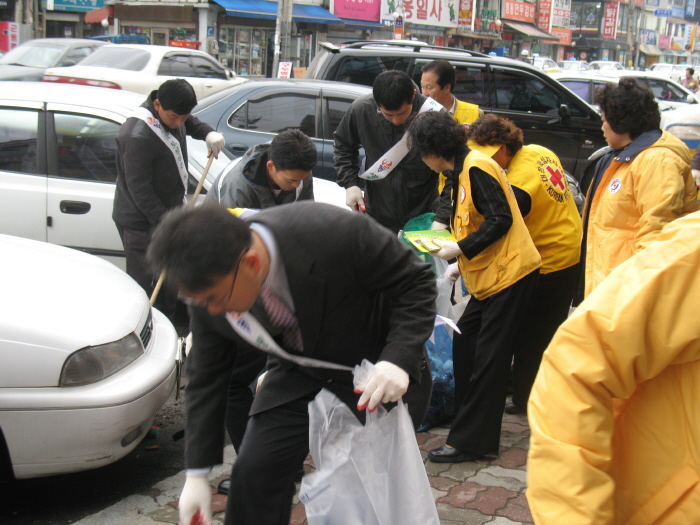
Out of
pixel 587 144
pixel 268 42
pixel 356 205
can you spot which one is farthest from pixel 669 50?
pixel 356 205

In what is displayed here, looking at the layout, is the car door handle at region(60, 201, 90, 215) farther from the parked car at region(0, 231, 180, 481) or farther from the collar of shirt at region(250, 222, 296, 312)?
the collar of shirt at region(250, 222, 296, 312)

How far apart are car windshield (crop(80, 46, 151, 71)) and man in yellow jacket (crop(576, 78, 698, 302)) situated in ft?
34.9

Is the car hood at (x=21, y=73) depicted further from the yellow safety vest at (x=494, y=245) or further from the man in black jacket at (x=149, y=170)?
the yellow safety vest at (x=494, y=245)

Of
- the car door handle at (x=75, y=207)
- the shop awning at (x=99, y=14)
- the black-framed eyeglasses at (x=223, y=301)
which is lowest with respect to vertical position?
→ the car door handle at (x=75, y=207)

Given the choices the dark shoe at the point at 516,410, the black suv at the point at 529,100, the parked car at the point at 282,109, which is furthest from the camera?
the black suv at the point at 529,100

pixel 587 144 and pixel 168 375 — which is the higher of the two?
pixel 587 144

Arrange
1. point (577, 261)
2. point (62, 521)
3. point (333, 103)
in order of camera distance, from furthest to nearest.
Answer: point (333, 103)
point (577, 261)
point (62, 521)

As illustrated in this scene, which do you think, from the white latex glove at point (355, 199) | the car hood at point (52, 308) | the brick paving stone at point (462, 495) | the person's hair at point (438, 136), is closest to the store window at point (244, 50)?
the white latex glove at point (355, 199)

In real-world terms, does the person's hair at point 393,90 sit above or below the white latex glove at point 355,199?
above

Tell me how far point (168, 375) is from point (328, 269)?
63.7 inches

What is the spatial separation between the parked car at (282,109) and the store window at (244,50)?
2180 centimetres

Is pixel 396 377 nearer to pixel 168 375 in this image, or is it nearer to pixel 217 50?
pixel 168 375

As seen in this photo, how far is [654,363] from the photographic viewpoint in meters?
1.30

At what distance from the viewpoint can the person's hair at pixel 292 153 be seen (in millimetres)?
3346
